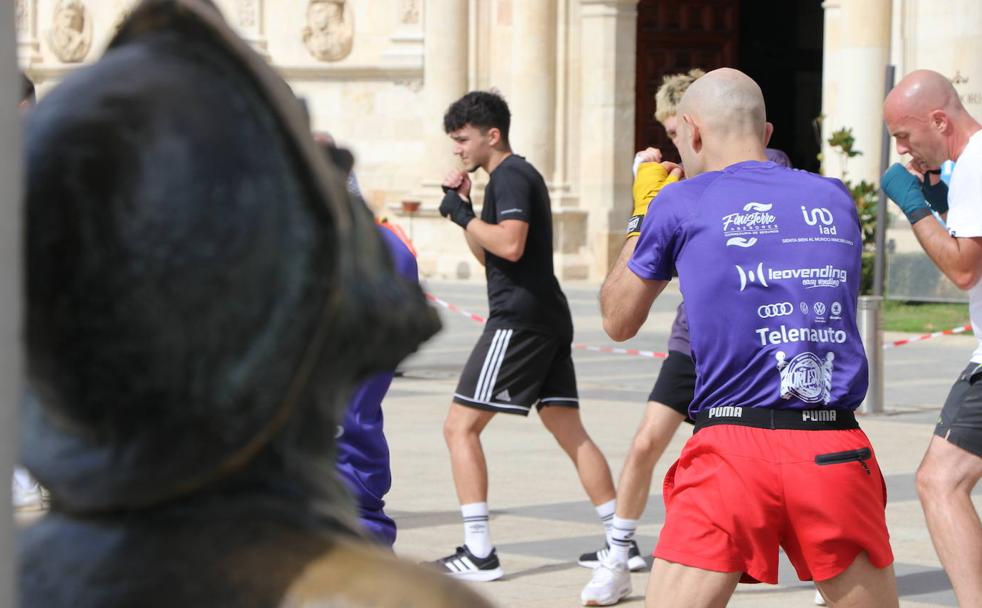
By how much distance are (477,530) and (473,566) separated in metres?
0.15

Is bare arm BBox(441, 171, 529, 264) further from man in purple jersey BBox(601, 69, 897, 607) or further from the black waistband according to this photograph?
the black waistband

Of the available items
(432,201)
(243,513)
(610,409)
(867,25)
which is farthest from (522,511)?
(432,201)

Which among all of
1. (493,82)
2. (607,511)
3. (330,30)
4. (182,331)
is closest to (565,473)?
(607,511)

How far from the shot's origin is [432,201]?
25266 millimetres

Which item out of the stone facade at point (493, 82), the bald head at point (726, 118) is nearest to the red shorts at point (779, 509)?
the bald head at point (726, 118)

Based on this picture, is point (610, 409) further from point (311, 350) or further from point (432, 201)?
point (432, 201)

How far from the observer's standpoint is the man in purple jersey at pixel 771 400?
14.1 ft

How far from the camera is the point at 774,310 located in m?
4.35

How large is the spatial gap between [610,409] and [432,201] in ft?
44.2

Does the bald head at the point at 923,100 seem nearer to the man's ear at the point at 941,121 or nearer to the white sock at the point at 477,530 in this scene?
the man's ear at the point at 941,121

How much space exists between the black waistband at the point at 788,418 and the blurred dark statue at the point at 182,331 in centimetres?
320

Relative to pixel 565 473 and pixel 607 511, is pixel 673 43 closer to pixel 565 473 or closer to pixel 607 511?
pixel 565 473

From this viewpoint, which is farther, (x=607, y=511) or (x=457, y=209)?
(x=457, y=209)

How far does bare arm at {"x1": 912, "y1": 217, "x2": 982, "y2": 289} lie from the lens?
5496 millimetres
